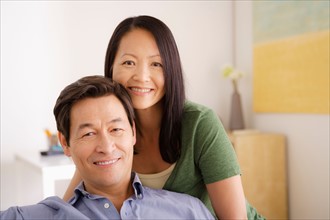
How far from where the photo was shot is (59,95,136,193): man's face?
108cm

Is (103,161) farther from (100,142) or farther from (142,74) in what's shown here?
(142,74)

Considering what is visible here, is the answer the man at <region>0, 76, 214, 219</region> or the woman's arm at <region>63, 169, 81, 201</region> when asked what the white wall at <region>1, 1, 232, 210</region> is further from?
the man at <region>0, 76, 214, 219</region>

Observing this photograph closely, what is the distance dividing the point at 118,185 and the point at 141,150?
282 mm

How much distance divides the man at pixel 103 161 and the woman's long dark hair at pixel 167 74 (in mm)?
172

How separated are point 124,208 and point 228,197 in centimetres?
33

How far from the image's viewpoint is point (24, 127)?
2.67m

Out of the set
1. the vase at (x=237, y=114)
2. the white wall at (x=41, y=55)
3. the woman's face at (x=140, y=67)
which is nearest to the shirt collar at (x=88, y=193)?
the woman's face at (x=140, y=67)

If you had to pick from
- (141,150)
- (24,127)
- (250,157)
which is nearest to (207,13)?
(250,157)

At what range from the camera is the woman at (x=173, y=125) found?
1.24 meters

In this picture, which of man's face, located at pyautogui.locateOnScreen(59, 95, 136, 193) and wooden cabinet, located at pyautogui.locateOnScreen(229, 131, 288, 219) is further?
wooden cabinet, located at pyautogui.locateOnScreen(229, 131, 288, 219)

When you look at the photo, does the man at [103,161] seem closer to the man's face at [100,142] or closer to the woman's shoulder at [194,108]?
the man's face at [100,142]

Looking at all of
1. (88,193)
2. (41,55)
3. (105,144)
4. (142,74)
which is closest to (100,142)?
(105,144)

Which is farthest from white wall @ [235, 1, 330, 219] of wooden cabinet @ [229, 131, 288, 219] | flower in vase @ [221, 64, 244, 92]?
flower in vase @ [221, 64, 244, 92]

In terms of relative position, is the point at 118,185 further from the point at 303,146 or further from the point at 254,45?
the point at 254,45
